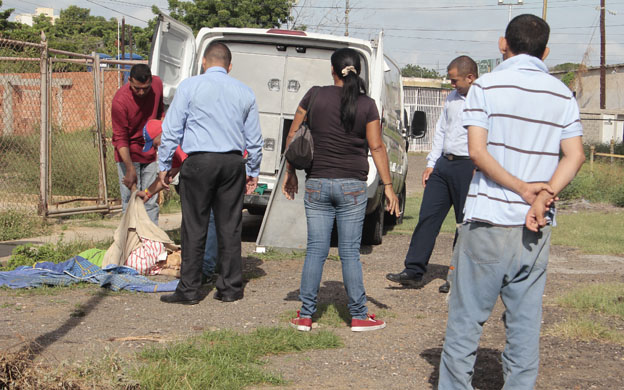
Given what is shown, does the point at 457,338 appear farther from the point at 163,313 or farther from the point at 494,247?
the point at 163,313

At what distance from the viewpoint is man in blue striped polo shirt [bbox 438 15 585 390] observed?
3.36 meters

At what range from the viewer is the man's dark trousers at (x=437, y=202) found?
253 inches

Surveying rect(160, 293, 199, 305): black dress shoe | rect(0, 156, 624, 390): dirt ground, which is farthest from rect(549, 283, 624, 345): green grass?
rect(160, 293, 199, 305): black dress shoe

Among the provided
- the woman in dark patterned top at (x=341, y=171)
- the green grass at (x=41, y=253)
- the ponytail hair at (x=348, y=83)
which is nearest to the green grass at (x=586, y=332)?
the woman in dark patterned top at (x=341, y=171)

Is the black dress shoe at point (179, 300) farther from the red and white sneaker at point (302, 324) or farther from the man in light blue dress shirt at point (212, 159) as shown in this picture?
the red and white sneaker at point (302, 324)

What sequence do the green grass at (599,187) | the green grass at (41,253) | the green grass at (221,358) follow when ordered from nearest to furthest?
the green grass at (221,358) < the green grass at (41,253) < the green grass at (599,187)

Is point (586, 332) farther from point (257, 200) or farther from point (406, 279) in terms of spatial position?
point (257, 200)

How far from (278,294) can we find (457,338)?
3164 millimetres

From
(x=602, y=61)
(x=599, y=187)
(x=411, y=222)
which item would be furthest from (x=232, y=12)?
(x=411, y=222)

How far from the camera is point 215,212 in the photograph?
620 centimetres

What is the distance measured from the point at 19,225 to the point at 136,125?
284 centimetres

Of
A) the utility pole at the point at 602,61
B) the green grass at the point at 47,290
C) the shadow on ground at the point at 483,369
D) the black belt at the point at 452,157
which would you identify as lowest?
the green grass at the point at 47,290

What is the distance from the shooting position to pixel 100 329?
5125mm

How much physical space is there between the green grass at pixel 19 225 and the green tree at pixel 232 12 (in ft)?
100
